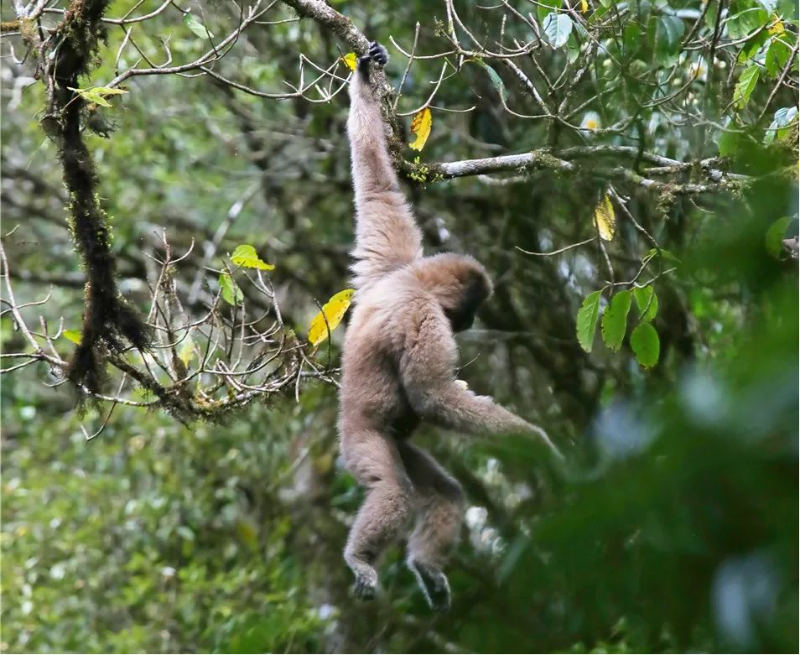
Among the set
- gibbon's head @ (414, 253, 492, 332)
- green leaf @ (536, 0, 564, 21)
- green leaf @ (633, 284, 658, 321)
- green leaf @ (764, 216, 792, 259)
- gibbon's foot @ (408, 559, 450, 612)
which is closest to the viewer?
green leaf @ (764, 216, 792, 259)

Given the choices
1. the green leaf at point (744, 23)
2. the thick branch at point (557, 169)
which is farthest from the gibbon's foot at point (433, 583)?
the green leaf at point (744, 23)

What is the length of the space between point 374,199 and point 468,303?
88 centimetres

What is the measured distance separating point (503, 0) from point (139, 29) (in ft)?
21.8

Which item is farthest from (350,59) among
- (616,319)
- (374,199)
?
(616,319)

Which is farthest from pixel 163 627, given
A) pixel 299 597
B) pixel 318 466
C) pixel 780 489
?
pixel 780 489

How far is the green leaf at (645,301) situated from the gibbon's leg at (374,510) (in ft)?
5.34

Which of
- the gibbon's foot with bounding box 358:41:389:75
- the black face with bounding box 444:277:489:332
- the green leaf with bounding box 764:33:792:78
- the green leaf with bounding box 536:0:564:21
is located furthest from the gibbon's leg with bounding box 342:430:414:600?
the green leaf with bounding box 764:33:792:78

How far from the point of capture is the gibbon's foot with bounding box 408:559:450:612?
4.89 meters

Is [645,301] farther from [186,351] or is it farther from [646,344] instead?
[186,351]

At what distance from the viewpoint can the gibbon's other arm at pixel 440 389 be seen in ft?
15.9

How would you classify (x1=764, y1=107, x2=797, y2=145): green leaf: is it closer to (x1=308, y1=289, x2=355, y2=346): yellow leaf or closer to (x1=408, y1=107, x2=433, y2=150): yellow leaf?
(x1=408, y1=107, x2=433, y2=150): yellow leaf

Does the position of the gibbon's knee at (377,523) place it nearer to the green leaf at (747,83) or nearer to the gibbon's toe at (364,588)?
the gibbon's toe at (364,588)

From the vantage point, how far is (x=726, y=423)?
39.6 inches

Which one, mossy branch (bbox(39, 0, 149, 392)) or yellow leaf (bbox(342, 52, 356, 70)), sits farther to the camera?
yellow leaf (bbox(342, 52, 356, 70))
